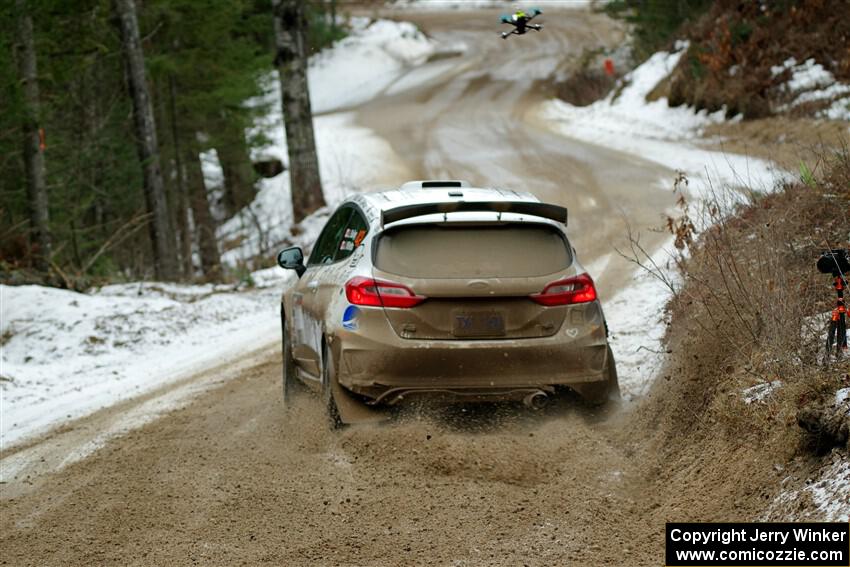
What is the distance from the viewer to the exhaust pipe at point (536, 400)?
7.02 meters

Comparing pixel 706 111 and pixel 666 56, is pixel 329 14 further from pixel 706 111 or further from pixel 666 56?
pixel 706 111

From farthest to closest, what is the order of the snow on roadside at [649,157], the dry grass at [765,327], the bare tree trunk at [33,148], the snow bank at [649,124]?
1. the snow bank at [649,124]
2. the bare tree trunk at [33,148]
3. the snow on roadside at [649,157]
4. the dry grass at [765,327]

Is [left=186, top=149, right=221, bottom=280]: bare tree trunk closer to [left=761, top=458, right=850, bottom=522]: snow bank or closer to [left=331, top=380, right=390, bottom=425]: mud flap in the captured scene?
[left=331, top=380, right=390, bottom=425]: mud flap

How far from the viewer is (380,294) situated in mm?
6887

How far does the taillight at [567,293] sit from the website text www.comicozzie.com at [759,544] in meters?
1.96

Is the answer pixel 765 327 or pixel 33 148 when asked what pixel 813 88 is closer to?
pixel 33 148

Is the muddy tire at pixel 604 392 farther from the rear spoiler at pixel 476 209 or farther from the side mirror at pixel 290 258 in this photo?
the side mirror at pixel 290 258

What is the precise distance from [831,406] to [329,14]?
51247mm

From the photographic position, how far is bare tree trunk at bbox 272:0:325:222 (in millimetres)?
21000

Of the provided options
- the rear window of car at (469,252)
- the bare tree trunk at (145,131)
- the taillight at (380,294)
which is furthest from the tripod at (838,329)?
the bare tree trunk at (145,131)

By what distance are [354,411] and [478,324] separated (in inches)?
41.2

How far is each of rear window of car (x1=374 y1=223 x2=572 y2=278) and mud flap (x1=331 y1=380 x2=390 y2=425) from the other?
2.93ft

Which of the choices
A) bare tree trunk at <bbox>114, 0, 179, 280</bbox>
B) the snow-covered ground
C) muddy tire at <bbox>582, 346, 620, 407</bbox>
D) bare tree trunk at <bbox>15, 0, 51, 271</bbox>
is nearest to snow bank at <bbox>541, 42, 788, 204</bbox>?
the snow-covered ground

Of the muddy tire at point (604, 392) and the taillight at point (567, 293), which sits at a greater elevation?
the taillight at point (567, 293)
